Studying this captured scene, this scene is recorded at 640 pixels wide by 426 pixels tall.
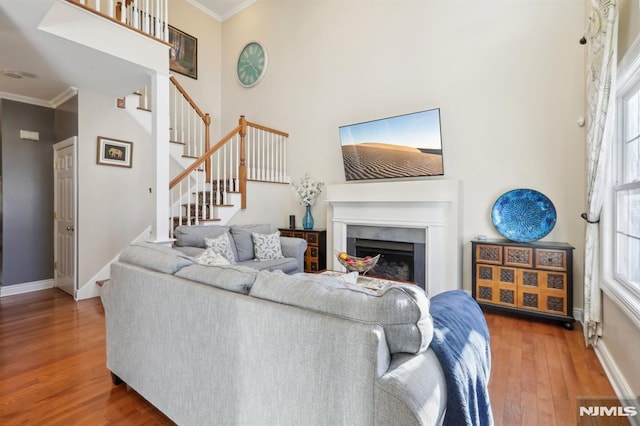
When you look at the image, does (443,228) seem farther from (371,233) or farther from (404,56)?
(404,56)

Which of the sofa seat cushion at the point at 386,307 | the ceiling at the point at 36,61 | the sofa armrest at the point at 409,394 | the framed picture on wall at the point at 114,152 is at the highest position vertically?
the ceiling at the point at 36,61

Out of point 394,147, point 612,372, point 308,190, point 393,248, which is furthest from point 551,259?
point 308,190

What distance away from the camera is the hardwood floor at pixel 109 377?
1763 millimetres

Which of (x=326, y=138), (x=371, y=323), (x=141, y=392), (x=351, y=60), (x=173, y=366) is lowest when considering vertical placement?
(x=141, y=392)

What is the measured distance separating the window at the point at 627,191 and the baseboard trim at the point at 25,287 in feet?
21.3

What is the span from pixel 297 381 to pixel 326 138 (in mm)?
4298

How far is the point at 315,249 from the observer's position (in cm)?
472

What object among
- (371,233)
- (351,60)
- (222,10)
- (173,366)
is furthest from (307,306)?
(222,10)

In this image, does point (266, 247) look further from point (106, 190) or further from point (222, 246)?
point (106, 190)

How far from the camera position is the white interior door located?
409cm

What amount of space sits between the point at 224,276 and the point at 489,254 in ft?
9.38

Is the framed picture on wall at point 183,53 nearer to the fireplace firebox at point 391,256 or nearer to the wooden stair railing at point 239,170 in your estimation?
the wooden stair railing at point 239,170

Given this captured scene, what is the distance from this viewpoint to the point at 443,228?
3.64m

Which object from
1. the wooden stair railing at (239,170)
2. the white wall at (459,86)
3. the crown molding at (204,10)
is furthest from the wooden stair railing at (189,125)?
the crown molding at (204,10)
